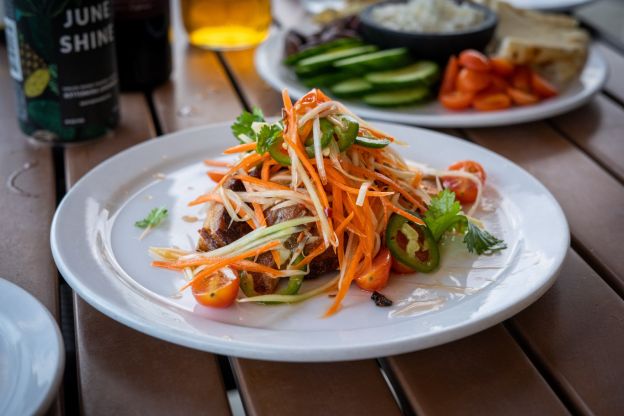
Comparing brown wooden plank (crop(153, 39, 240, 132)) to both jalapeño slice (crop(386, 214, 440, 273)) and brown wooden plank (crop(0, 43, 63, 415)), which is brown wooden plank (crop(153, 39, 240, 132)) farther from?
jalapeño slice (crop(386, 214, 440, 273))

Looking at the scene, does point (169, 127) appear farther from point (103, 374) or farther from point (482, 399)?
point (482, 399)

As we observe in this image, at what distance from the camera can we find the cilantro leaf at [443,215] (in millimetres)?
1391

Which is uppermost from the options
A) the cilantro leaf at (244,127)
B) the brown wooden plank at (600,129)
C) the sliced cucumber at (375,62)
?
the cilantro leaf at (244,127)

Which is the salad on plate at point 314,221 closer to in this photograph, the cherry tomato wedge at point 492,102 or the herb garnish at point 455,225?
the herb garnish at point 455,225

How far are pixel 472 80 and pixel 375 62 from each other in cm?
28

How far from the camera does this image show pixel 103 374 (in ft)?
3.72

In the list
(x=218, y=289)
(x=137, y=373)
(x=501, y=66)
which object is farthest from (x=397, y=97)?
(x=137, y=373)

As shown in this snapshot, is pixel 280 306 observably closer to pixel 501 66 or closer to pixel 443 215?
pixel 443 215

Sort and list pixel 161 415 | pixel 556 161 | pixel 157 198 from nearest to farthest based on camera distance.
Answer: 1. pixel 161 415
2. pixel 157 198
3. pixel 556 161

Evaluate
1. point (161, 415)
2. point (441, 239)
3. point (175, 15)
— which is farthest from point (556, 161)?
point (175, 15)

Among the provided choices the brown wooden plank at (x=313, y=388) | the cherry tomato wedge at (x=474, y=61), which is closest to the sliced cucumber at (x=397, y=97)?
the cherry tomato wedge at (x=474, y=61)

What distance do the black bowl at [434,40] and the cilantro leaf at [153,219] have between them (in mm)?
1067

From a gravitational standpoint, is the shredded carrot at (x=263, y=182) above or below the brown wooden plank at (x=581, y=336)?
above

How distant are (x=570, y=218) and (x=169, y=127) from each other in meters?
1.07
